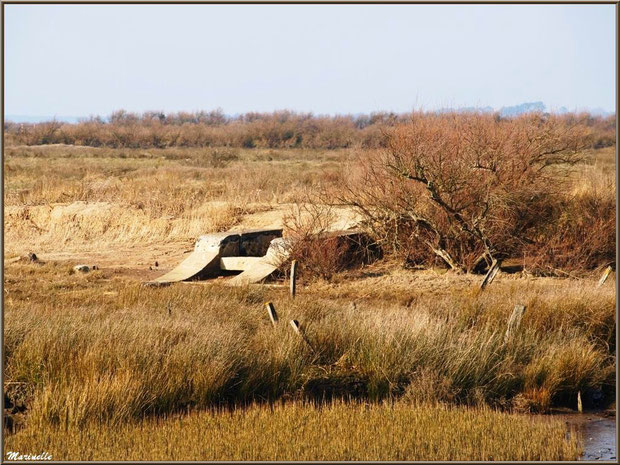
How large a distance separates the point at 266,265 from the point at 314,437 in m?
8.99

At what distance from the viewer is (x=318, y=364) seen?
12.2 m

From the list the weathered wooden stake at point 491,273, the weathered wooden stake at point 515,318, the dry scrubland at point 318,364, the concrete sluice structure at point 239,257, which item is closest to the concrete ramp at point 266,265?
the concrete sluice structure at point 239,257

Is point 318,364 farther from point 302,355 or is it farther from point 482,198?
point 482,198

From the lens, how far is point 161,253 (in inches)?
854

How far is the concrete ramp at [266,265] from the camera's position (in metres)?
17.8

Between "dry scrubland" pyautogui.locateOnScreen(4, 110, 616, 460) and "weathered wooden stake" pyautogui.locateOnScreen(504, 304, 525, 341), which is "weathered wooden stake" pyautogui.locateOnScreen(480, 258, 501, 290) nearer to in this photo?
"dry scrubland" pyautogui.locateOnScreen(4, 110, 616, 460)

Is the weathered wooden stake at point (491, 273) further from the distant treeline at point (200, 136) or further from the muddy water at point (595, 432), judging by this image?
the distant treeline at point (200, 136)

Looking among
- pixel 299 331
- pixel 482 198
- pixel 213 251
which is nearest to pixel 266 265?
pixel 213 251

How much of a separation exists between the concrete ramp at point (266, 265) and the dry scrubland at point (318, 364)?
644mm

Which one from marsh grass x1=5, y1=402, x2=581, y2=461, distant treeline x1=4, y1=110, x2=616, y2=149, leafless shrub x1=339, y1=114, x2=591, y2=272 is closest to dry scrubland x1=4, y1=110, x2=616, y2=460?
marsh grass x1=5, y1=402, x2=581, y2=461

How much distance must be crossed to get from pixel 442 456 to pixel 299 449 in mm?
1426

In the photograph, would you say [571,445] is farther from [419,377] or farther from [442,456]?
[419,377]

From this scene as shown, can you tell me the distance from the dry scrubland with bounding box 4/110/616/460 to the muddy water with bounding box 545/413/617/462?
236 mm

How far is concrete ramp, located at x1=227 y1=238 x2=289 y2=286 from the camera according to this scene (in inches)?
703
